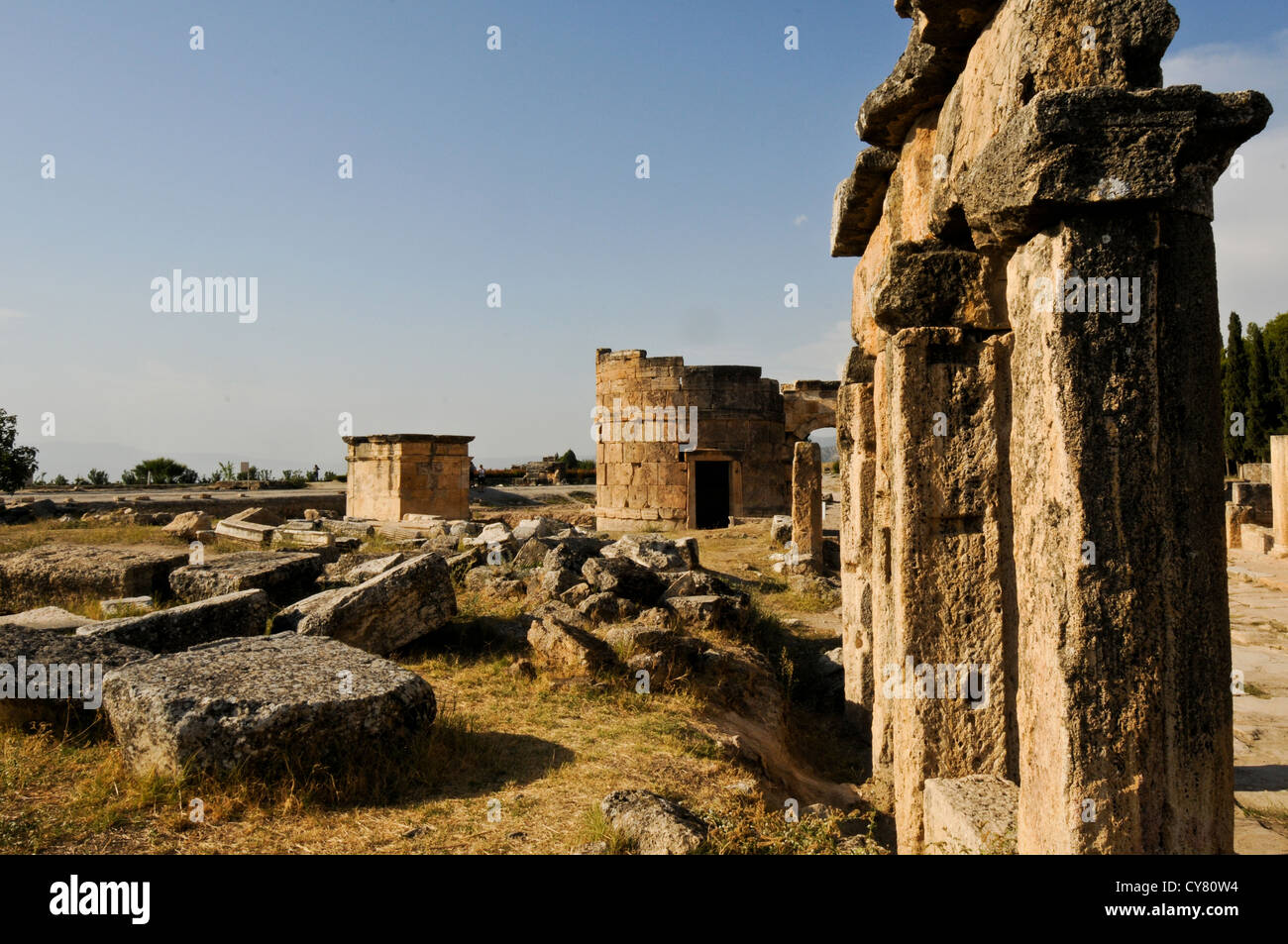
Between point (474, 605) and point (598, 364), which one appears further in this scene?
point (598, 364)

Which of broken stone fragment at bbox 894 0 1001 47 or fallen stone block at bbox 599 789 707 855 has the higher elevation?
broken stone fragment at bbox 894 0 1001 47

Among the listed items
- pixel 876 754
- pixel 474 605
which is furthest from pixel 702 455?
pixel 876 754

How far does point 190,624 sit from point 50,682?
1.43 metres

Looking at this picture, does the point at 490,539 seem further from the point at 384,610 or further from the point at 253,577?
the point at 384,610

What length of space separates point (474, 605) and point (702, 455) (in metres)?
12.3

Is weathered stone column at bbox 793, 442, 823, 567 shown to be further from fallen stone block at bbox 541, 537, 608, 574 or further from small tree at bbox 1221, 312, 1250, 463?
small tree at bbox 1221, 312, 1250, 463

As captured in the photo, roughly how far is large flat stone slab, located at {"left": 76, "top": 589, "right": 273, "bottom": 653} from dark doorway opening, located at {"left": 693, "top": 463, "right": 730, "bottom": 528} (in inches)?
590

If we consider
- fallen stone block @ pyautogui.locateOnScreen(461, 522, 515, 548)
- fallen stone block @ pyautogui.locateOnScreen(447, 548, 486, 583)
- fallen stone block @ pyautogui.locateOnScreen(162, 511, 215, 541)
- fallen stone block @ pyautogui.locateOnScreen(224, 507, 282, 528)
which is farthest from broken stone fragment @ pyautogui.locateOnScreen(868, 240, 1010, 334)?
fallen stone block @ pyautogui.locateOnScreen(224, 507, 282, 528)

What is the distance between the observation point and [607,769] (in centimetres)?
484

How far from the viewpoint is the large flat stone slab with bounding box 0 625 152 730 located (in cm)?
494

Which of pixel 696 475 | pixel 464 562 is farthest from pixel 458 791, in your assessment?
pixel 696 475
